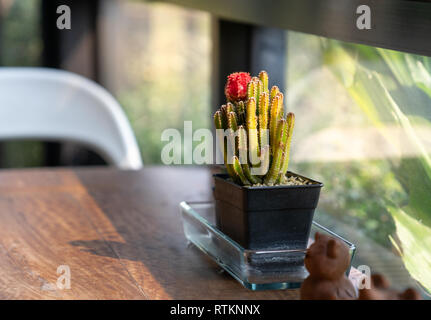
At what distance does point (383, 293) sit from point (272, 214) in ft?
0.46

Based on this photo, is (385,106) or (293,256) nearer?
(293,256)

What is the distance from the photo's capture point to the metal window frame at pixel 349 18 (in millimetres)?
561

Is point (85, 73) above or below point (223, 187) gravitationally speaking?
above

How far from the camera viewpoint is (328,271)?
0.54 m

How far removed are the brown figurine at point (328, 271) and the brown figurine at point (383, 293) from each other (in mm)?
11

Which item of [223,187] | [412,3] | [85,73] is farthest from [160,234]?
[85,73]

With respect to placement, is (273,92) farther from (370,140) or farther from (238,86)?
(370,140)

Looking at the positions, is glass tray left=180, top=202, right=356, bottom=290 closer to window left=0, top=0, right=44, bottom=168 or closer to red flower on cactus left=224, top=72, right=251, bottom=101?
red flower on cactus left=224, top=72, right=251, bottom=101

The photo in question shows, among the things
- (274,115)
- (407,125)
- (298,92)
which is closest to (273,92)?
(274,115)

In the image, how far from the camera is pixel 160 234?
0.86m

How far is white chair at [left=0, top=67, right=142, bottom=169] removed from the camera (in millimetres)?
1669

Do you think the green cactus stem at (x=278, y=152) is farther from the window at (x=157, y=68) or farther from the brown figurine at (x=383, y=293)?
the window at (x=157, y=68)
